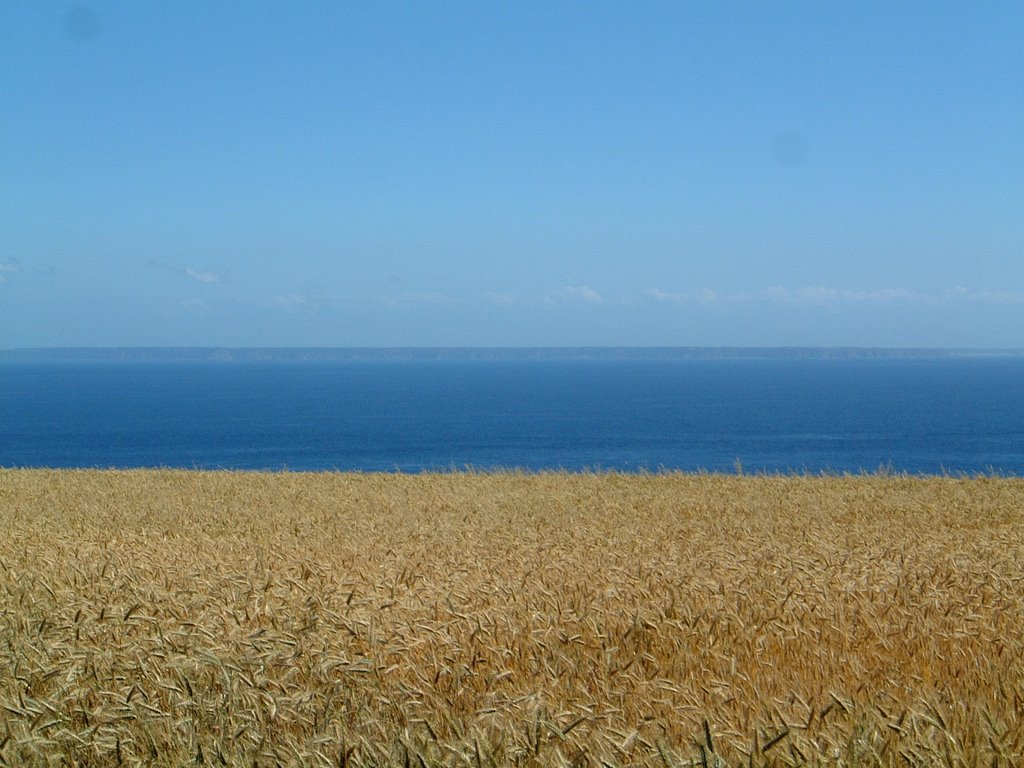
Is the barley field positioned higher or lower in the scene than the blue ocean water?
higher

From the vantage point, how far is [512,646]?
210 inches

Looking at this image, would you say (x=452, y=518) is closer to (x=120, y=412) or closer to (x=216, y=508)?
(x=216, y=508)

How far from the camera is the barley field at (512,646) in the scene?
12.2 ft

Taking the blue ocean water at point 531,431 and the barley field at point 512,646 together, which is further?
the blue ocean water at point 531,431

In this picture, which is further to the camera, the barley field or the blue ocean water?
the blue ocean water

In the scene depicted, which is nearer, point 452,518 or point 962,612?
point 962,612

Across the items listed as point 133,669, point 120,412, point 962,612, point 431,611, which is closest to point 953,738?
point 962,612

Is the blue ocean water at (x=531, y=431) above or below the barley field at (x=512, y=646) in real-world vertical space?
below

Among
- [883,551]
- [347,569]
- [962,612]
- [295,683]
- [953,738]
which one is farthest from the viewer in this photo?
[883,551]

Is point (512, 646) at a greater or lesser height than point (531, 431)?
greater

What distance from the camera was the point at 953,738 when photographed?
3373 mm

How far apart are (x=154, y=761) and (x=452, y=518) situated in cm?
826

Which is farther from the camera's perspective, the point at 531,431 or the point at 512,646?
the point at 531,431

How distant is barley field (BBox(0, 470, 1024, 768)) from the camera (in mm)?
3707
